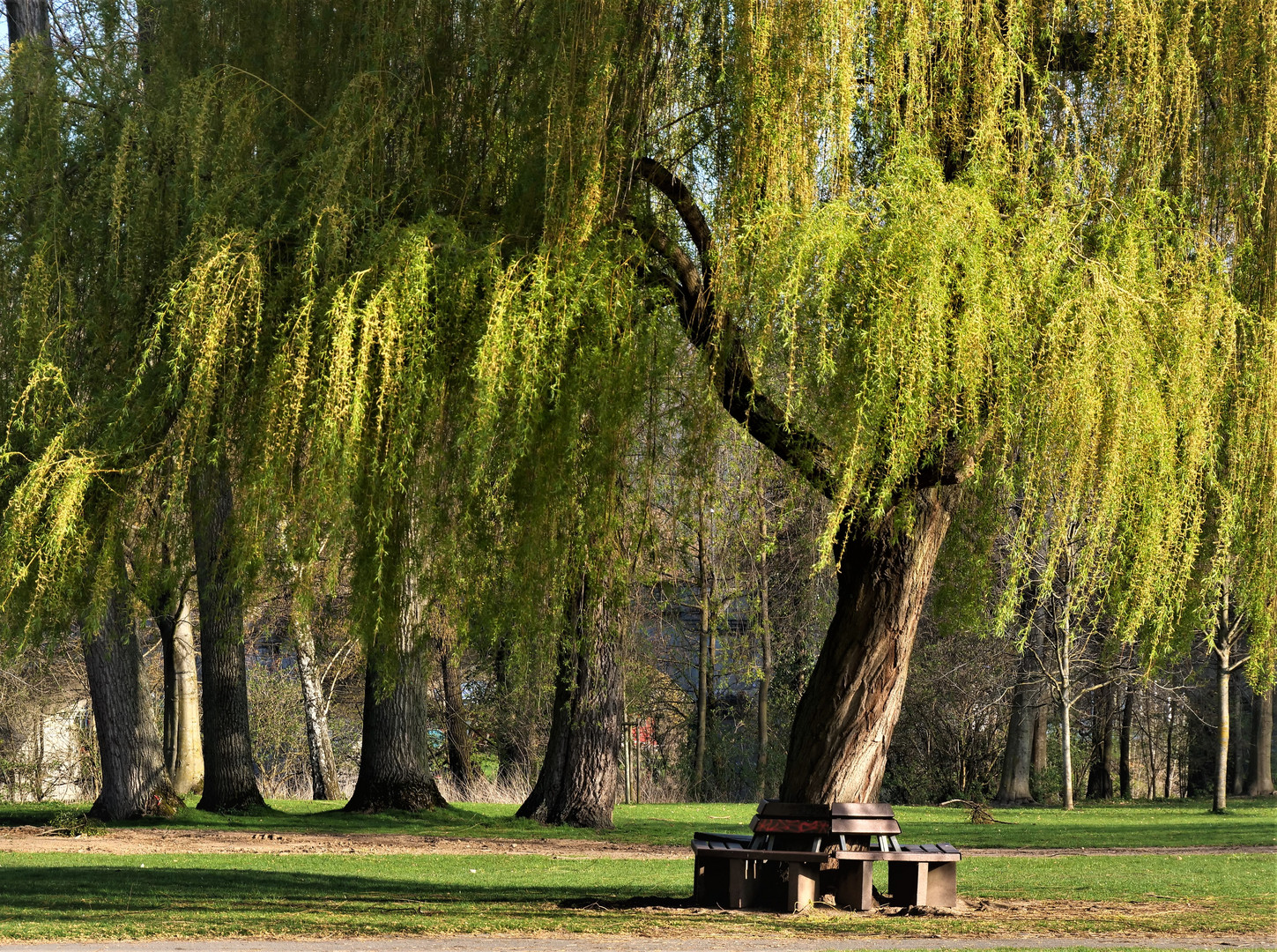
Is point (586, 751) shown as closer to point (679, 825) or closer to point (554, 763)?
point (554, 763)

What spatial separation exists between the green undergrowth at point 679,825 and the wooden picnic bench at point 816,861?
7958 mm

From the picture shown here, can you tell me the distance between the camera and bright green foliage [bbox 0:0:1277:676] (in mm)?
7035

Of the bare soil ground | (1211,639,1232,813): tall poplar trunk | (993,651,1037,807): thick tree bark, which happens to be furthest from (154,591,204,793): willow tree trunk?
(1211,639,1232,813): tall poplar trunk

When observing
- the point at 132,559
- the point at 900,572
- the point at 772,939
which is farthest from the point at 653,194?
Result: the point at 772,939

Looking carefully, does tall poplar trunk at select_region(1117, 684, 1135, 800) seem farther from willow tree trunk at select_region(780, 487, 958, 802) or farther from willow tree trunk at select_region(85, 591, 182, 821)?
willow tree trunk at select_region(780, 487, 958, 802)

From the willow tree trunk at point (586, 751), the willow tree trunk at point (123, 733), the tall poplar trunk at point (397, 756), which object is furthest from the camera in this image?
the tall poplar trunk at point (397, 756)

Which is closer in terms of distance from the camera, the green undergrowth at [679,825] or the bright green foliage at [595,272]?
the bright green foliage at [595,272]

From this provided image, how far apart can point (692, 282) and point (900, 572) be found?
8.69 ft

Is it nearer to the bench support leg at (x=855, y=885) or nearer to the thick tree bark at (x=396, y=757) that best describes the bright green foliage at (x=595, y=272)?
the bench support leg at (x=855, y=885)

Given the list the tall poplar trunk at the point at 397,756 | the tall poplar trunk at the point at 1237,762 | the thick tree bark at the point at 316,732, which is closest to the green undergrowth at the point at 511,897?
the tall poplar trunk at the point at 397,756

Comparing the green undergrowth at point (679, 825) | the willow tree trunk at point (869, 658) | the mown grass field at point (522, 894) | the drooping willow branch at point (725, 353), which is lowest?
the green undergrowth at point (679, 825)

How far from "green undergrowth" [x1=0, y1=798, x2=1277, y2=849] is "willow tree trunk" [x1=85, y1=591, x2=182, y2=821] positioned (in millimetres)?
545

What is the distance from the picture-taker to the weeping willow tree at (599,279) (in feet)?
23.1

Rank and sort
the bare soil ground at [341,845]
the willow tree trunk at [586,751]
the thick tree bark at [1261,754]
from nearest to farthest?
the bare soil ground at [341,845] → the willow tree trunk at [586,751] → the thick tree bark at [1261,754]
